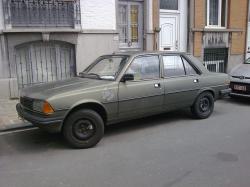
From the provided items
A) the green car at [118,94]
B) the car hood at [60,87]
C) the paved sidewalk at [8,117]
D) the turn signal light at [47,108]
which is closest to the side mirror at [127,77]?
the green car at [118,94]

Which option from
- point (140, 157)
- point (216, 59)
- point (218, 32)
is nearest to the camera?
point (140, 157)

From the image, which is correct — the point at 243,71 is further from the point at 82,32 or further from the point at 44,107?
the point at 44,107

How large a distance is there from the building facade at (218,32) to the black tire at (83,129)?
8.07 meters

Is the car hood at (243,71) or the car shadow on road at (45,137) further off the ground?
the car hood at (243,71)

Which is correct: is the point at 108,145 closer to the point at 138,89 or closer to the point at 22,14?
the point at 138,89

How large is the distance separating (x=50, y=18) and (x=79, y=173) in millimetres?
5916

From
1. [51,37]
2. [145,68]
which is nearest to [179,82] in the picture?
[145,68]

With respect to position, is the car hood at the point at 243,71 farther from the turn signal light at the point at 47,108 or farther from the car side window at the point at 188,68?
the turn signal light at the point at 47,108

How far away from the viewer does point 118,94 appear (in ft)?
18.7

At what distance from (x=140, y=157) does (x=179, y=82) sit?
2.27 metres

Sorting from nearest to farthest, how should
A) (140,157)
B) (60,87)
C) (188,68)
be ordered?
(140,157) → (60,87) → (188,68)

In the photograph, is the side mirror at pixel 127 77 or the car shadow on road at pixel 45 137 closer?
the car shadow on road at pixel 45 137

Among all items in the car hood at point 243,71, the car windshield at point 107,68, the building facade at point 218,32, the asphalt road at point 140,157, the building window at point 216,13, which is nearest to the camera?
the asphalt road at point 140,157

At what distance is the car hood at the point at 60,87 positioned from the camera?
17.3 ft
